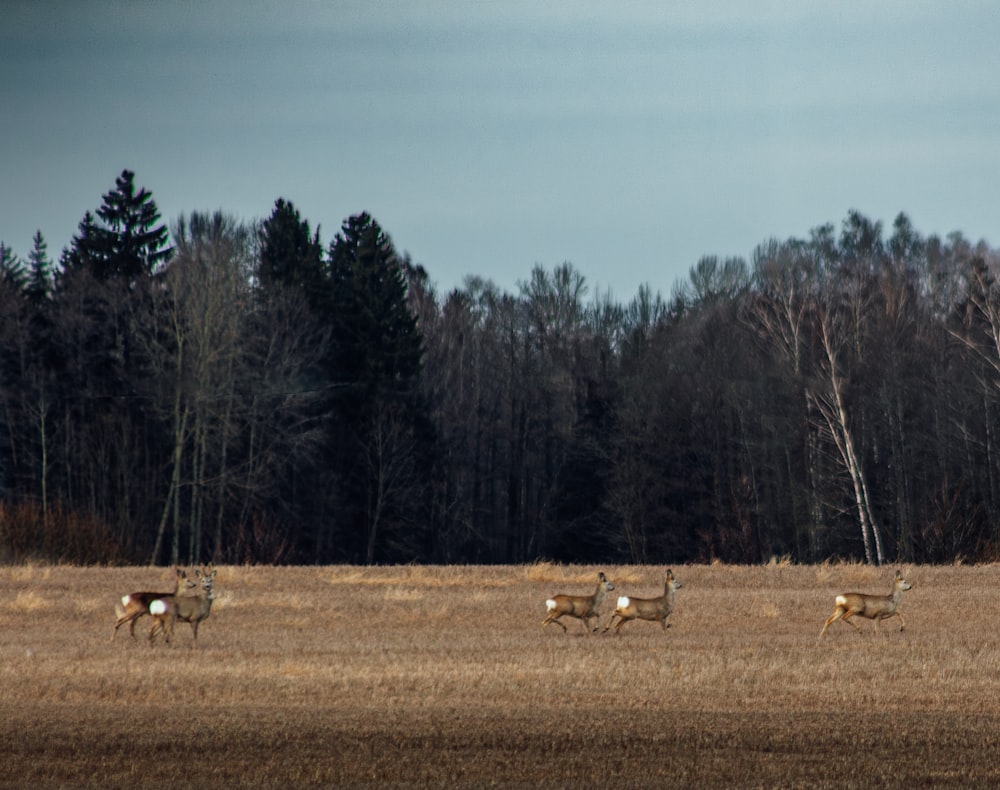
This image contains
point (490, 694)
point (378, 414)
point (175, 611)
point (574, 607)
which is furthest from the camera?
point (378, 414)

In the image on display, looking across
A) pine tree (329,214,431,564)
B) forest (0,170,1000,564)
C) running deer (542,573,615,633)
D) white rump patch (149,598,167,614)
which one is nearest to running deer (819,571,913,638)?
running deer (542,573,615,633)

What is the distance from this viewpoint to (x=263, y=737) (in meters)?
13.3

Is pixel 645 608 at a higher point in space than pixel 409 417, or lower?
lower

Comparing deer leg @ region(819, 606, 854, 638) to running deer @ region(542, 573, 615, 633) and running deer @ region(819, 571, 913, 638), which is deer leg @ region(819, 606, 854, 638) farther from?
running deer @ region(542, 573, 615, 633)

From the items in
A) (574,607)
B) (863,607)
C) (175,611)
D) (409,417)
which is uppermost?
(409,417)

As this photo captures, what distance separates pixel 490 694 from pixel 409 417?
46499mm

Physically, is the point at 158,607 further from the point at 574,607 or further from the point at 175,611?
the point at 574,607

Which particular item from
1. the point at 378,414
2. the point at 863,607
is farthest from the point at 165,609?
the point at 378,414

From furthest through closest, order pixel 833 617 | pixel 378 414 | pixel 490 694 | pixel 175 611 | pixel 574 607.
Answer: pixel 378 414 → pixel 574 607 → pixel 833 617 → pixel 175 611 → pixel 490 694

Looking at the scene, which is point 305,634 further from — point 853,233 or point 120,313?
point 853,233

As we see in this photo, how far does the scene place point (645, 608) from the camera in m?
22.3

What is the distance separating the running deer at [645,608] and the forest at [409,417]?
87.1ft

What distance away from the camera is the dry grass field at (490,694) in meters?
12.0

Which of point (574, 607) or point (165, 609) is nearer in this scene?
point (165, 609)
